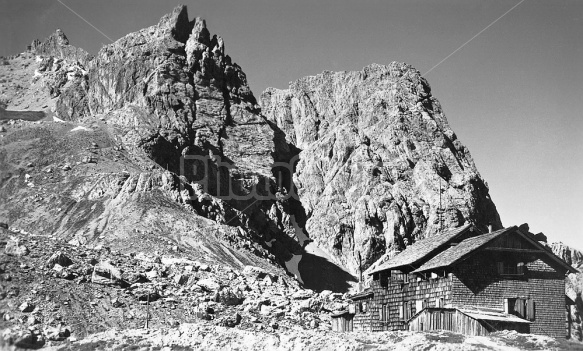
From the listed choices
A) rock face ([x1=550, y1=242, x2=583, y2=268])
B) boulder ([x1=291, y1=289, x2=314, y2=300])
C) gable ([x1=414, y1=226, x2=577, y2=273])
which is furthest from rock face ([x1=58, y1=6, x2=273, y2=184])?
gable ([x1=414, y1=226, x2=577, y2=273])

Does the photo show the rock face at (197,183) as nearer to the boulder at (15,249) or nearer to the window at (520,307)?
the boulder at (15,249)

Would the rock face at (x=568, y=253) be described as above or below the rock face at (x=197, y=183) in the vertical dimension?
below

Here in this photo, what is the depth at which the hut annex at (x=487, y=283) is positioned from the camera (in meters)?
47.4

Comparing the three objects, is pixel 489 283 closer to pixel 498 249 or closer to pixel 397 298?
pixel 498 249

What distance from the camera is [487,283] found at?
48.5 meters

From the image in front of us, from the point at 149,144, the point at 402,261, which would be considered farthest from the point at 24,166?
the point at 402,261

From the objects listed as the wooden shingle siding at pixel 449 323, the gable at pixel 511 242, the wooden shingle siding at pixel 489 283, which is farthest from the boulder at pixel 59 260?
the gable at pixel 511 242

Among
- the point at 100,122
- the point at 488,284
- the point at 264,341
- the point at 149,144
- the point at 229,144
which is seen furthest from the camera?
the point at 229,144

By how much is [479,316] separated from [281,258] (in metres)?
127

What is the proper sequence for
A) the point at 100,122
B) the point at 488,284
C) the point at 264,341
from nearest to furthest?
1. the point at 264,341
2. the point at 488,284
3. the point at 100,122

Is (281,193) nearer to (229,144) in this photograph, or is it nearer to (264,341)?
(229,144)

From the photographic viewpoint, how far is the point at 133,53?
196 meters

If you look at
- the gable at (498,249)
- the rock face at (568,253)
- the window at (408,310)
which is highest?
the rock face at (568,253)

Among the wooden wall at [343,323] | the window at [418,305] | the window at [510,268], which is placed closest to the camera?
the window at [510,268]
